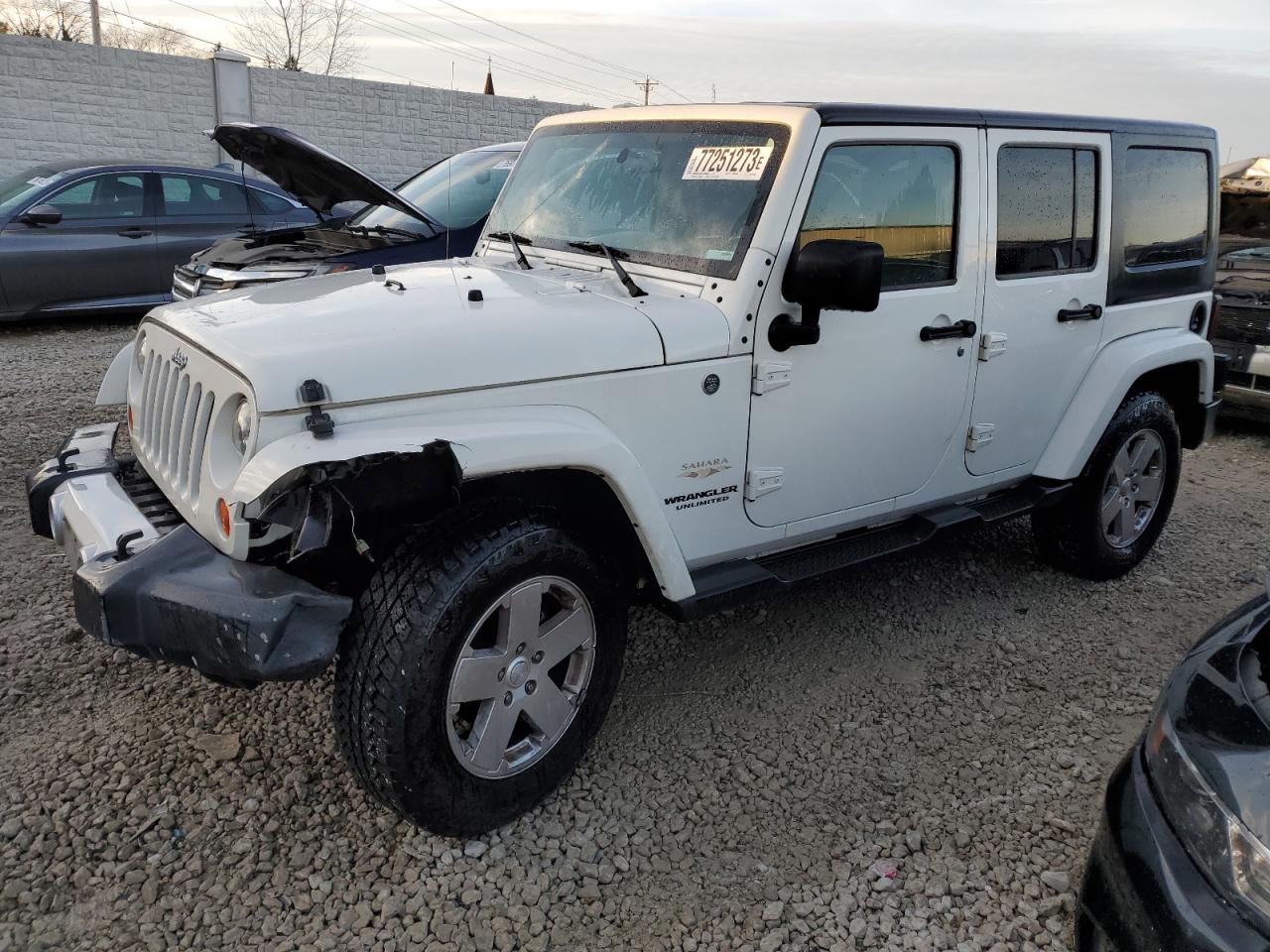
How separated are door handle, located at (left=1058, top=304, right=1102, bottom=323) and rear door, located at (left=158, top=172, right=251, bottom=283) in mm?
7323

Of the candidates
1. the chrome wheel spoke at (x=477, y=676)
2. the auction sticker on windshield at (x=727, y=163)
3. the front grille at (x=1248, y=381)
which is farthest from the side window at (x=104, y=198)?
the front grille at (x=1248, y=381)

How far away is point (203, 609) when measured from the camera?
2150 mm

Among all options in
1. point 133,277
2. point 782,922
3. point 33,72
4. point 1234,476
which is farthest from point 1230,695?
point 33,72

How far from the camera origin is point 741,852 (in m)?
2.71

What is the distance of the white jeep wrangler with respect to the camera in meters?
2.29

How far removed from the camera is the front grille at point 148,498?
2.65m

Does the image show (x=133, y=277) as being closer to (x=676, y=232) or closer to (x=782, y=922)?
(x=676, y=232)

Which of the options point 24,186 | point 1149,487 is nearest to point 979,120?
point 1149,487

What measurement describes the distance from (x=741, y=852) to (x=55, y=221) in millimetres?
7972

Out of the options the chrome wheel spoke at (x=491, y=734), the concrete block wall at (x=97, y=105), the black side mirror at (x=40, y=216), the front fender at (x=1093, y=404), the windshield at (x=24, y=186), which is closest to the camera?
the chrome wheel spoke at (x=491, y=734)

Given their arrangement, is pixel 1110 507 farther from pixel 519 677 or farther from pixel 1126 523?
pixel 519 677

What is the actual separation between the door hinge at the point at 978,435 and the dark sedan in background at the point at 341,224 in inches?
112

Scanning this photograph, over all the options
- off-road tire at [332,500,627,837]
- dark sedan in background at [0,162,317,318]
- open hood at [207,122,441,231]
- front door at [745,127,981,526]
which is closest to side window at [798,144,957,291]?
front door at [745,127,981,526]

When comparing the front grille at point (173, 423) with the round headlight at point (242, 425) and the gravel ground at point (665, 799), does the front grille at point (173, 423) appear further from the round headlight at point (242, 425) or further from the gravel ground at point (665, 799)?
the gravel ground at point (665, 799)
